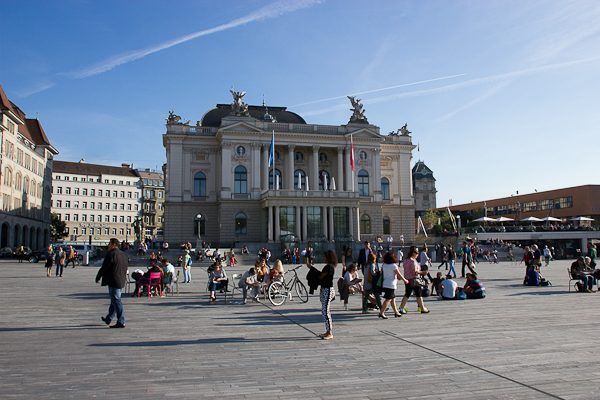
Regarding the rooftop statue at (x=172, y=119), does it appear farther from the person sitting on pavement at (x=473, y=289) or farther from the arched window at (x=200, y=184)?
the person sitting on pavement at (x=473, y=289)

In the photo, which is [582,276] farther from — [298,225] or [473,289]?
[298,225]

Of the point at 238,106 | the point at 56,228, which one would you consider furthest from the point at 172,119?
the point at 56,228

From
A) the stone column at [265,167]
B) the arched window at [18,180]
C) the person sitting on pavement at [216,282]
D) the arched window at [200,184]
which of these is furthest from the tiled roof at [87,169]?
the person sitting on pavement at [216,282]

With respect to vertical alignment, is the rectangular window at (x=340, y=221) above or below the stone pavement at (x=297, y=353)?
above

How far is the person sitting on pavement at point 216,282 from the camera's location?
1488cm

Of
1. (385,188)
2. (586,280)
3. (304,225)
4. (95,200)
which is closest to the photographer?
(586,280)

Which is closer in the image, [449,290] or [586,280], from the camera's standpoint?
[449,290]

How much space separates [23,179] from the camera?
61.6 m

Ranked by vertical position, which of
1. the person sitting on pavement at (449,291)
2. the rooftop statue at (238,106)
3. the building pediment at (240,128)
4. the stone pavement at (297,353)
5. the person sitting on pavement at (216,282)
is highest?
the rooftop statue at (238,106)

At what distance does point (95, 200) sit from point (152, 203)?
12247 millimetres

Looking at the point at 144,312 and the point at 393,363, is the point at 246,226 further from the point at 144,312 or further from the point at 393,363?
the point at 393,363

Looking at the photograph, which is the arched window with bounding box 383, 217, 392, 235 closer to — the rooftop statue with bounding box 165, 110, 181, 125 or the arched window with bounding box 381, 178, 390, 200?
the arched window with bounding box 381, 178, 390, 200

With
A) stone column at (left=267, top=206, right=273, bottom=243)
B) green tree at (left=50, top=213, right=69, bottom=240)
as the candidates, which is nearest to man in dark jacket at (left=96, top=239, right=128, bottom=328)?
stone column at (left=267, top=206, right=273, bottom=243)

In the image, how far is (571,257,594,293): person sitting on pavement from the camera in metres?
17.0
